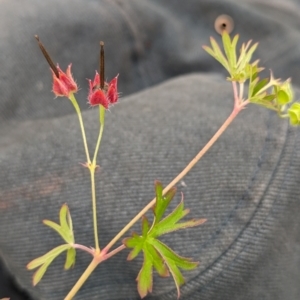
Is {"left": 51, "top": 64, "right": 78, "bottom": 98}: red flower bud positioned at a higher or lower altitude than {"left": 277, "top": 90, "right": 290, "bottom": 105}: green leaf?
lower

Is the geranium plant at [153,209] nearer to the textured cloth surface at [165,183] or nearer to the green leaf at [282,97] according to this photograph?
the green leaf at [282,97]

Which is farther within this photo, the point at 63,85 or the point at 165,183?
the point at 165,183

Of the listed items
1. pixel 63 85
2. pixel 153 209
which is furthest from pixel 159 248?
pixel 63 85

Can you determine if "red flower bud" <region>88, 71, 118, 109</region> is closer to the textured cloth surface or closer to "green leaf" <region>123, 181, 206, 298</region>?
"green leaf" <region>123, 181, 206, 298</region>

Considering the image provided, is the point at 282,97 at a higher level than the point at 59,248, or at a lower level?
higher

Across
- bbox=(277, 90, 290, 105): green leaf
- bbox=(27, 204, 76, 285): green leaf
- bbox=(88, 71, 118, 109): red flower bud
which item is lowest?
bbox=(27, 204, 76, 285): green leaf

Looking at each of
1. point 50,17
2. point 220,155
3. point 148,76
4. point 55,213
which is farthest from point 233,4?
point 55,213

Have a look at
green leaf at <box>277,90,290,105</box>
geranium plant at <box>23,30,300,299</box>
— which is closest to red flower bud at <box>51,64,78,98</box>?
geranium plant at <box>23,30,300,299</box>

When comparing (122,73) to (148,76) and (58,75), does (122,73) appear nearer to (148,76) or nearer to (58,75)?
(148,76)

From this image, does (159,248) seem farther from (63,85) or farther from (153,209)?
(63,85)

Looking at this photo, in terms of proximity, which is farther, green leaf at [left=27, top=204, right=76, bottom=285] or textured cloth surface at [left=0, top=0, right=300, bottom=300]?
textured cloth surface at [left=0, top=0, right=300, bottom=300]

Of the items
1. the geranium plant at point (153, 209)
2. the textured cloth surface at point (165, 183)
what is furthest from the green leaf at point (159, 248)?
the textured cloth surface at point (165, 183)
